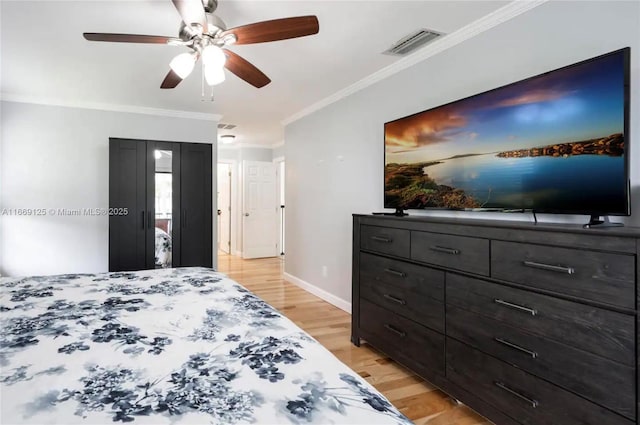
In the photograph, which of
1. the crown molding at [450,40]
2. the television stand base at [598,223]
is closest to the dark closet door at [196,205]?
the crown molding at [450,40]

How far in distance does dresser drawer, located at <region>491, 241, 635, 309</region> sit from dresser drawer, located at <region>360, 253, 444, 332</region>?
47cm

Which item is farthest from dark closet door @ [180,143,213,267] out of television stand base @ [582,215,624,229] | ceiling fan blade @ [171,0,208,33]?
television stand base @ [582,215,624,229]

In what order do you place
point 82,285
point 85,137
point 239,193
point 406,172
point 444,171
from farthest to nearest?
point 239,193 → point 85,137 → point 406,172 → point 444,171 → point 82,285

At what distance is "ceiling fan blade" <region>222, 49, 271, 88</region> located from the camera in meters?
2.25

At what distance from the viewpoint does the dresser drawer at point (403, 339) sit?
227 centimetres

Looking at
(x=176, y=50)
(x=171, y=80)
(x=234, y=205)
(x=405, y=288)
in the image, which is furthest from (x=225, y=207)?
(x=405, y=288)

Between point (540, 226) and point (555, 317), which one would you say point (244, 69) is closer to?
point (540, 226)

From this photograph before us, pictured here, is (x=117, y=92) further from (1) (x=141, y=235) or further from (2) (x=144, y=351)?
(2) (x=144, y=351)

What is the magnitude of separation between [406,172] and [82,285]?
238cm

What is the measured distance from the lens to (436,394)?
2.32 meters

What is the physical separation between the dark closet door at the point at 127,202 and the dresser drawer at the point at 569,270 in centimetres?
411

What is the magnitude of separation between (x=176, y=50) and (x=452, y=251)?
262 cm

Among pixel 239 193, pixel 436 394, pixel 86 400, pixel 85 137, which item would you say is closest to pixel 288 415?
pixel 86 400

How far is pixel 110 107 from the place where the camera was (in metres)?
4.61
